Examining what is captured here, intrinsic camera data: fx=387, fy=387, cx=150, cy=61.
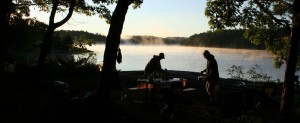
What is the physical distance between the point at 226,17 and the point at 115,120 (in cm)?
675

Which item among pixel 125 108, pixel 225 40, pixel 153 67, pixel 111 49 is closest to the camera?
pixel 111 49

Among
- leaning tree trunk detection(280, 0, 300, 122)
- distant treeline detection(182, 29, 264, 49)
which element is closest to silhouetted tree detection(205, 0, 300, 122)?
leaning tree trunk detection(280, 0, 300, 122)

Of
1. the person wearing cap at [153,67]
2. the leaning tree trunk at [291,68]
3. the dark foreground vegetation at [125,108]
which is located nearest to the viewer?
the dark foreground vegetation at [125,108]

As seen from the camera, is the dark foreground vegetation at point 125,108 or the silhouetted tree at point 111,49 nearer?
the dark foreground vegetation at point 125,108

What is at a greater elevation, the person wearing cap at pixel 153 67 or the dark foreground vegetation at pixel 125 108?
the person wearing cap at pixel 153 67

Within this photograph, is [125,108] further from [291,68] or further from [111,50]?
[291,68]

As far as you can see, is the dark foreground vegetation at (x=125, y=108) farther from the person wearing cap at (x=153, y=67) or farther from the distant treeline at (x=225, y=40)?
the distant treeline at (x=225, y=40)

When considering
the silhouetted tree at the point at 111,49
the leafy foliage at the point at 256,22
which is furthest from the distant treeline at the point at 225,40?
the silhouetted tree at the point at 111,49

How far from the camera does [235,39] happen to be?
14812cm

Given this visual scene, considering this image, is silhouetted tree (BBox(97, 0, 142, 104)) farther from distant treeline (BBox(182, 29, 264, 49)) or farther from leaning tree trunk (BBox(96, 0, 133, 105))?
distant treeline (BBox(182, 29, 264, 49))

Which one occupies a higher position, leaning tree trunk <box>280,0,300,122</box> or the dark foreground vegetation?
leaning tree trunk <box>280,0,300,122</box>

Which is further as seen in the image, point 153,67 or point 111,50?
point 153,67

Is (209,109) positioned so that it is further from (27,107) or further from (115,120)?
(27,107)

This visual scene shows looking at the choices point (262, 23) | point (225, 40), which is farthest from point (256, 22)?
point (225, 40)
